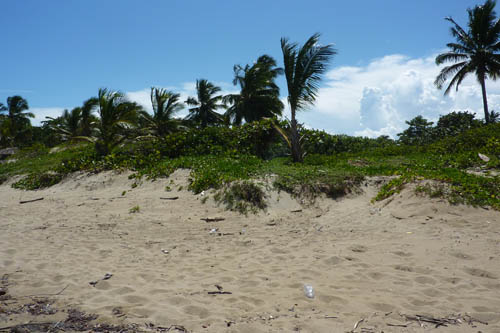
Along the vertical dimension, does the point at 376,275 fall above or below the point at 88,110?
below

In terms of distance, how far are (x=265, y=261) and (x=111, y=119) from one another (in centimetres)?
1085

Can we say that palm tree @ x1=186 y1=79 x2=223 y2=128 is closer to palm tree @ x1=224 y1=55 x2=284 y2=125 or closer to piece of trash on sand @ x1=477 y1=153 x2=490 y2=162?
palm tree @ x1=224 y1=55 x2=284 y2=125

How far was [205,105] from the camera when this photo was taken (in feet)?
92.5

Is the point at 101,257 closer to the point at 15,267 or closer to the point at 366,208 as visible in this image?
the point at 15,267

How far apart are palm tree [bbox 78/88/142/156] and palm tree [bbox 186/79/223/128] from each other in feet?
47.3

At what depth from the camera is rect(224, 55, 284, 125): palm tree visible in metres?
23.1

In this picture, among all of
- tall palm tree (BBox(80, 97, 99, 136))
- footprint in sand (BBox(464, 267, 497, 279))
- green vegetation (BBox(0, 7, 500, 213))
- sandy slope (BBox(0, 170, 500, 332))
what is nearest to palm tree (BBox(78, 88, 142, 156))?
green vegetation (BBox(0, 7, 500, 213))

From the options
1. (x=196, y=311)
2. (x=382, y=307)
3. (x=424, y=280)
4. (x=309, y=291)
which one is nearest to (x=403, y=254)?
(x=424, y=280)

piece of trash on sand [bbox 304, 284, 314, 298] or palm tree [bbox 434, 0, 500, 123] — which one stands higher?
palm tree [bbox 434, 0, 500, 123]

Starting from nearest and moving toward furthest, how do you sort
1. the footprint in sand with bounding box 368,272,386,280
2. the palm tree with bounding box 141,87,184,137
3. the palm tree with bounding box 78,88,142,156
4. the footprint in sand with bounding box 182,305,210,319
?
the footprint in sand with bounding box 182,305,210,319, the footprint in sand with bounding box 368,272,386,280, the palm tree with bounding box 78,88,142,156, the palm tree with bounding box 141,87,184,137

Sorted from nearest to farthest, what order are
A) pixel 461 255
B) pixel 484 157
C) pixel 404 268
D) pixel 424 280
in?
pixel 424 280 → pixel 404 268 → pixel 461 255 → pixel 484 157

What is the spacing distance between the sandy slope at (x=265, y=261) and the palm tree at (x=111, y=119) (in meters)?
5.38

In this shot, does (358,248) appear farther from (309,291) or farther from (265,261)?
(309,291)

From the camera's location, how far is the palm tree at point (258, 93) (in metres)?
23.1
